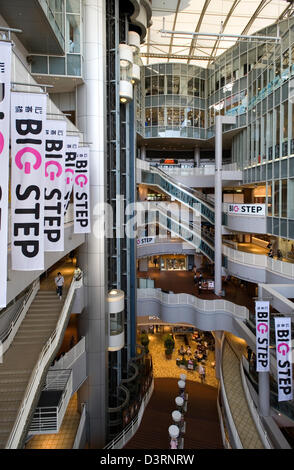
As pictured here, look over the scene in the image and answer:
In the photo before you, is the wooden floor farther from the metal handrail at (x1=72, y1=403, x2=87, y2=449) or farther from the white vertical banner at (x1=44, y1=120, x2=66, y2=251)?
the white vertical banner at (x1=44, y1=120, x2=66, y2=251)

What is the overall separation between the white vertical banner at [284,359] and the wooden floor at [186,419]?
599 cm

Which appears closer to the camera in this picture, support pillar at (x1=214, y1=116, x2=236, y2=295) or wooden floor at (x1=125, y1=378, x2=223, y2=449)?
wooden floor at (x1=125, y1=378, x2=223, y2=449)

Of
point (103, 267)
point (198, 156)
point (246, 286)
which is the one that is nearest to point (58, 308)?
point (103, 267)

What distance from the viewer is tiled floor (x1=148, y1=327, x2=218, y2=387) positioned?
878 inches

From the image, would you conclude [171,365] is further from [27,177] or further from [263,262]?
[27,177]

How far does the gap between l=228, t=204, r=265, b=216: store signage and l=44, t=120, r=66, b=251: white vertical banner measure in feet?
51.5

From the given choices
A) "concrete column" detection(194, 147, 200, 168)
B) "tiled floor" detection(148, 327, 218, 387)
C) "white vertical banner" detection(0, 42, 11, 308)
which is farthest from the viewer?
"concrete column" detection(194, 147, 200, 168)

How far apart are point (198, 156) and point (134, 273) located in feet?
82.0

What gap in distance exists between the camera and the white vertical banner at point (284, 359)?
37.8ft

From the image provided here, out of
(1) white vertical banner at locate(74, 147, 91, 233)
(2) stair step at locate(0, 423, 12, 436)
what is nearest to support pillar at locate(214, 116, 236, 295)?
(1) white vertical banner at locate(74, 147, 91, 233)

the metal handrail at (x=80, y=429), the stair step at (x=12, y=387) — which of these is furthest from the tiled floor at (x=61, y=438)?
the stair step at (x=12, y=387)

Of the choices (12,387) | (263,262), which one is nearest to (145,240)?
(263,262)
